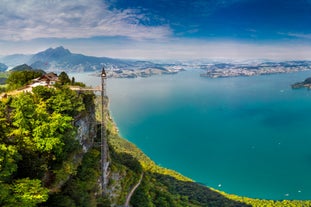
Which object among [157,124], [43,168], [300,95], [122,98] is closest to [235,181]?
[157,124]

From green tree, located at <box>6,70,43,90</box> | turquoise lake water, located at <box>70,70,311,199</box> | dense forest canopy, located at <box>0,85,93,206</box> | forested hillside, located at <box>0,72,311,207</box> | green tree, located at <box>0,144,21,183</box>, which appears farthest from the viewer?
turquoise lake water, located at <box>70,70,311,199</box>

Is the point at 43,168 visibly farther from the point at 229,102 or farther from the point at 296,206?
the point at 229,102

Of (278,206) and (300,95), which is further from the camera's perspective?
(300,95)

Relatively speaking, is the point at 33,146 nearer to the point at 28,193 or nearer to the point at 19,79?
the point at 28,193

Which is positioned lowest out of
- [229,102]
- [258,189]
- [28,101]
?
[258,189]

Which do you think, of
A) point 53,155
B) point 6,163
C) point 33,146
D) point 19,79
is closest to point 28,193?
point 6,163

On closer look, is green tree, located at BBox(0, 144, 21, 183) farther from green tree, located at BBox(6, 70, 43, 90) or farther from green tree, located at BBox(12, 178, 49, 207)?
green tree, located at BBox(6, 70, 43, 90)

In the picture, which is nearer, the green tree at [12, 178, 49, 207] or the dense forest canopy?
the green tree at [12, 178, 49, 207]

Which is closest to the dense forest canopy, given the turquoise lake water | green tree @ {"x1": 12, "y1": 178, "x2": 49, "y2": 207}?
green tree @ {"x1": 12, "y1": 178, "x2": 49, "y2": 207}

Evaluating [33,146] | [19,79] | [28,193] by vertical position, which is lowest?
[28,193]
